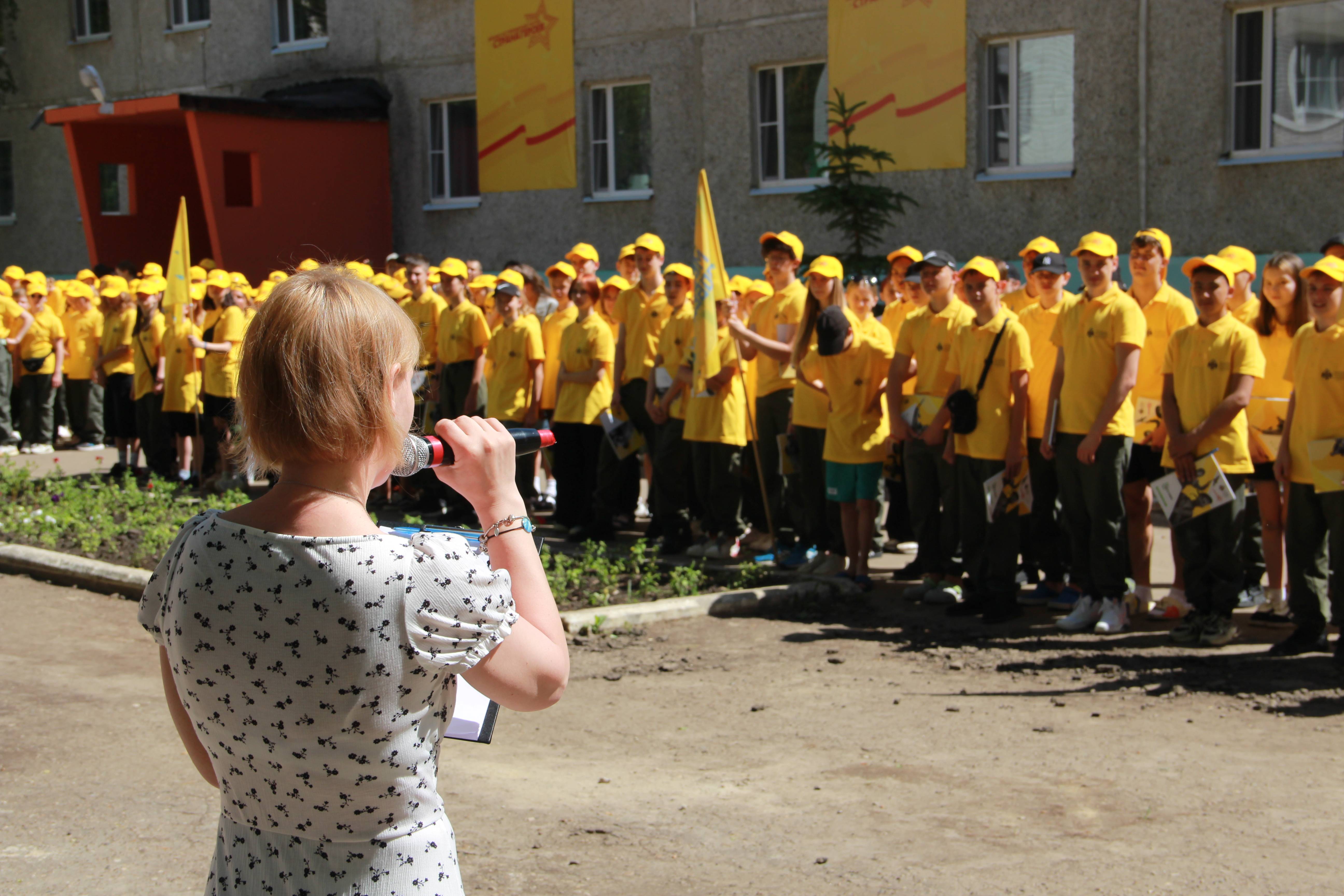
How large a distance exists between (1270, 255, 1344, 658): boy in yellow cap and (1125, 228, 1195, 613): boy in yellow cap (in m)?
0.91

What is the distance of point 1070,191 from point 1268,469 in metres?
9.18

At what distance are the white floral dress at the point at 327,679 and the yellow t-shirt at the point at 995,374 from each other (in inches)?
255

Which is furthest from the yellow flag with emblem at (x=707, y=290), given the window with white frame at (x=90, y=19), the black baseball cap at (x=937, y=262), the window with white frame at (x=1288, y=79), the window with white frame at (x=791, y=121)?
the window with white frame at (x=90, y=19)

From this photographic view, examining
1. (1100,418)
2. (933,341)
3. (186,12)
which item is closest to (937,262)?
Answer: (933,341)

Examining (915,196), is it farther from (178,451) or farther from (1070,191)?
(178,451)

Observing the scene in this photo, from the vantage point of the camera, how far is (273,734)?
197cm

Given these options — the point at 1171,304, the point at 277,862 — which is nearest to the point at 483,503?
the point at 277,862

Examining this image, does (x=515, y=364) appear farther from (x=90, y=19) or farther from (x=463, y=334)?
(x=90, y=19)

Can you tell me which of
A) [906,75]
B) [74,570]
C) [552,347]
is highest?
[906,75]

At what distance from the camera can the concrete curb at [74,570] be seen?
29.8 ft

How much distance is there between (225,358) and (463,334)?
9.32 feet

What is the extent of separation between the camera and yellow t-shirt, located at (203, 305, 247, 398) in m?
13.0

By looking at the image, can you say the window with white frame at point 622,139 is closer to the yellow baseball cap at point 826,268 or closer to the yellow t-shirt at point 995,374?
the yellow baseball cap at point 826,268

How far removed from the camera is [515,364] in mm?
11273
